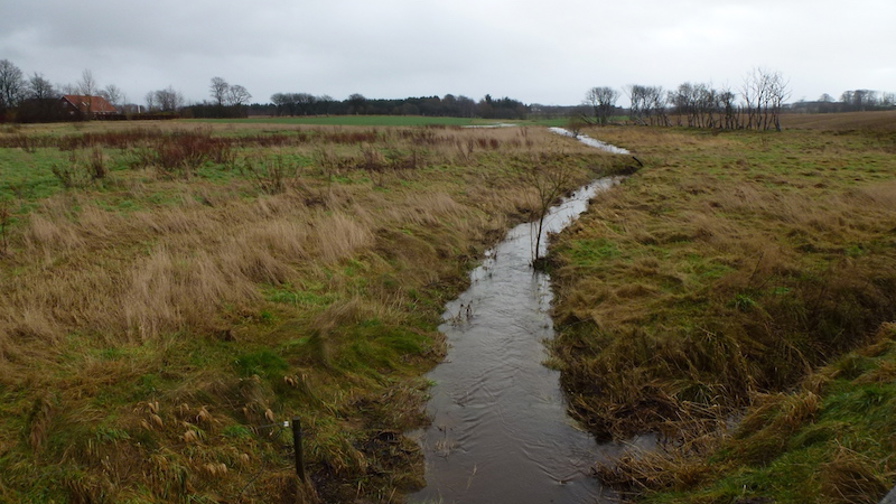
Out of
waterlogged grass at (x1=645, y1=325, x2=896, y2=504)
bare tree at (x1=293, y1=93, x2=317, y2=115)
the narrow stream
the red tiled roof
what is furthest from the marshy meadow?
bare tree at (x1=293, y1=93, x2=317, y2=115)

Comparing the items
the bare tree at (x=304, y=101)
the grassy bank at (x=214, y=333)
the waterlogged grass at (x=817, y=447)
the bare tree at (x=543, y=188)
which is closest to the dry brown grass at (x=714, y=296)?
the bare tree at (x=543, y=188)

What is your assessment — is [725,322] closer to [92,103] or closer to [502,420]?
[502,420]

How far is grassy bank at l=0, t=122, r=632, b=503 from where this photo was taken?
15.4 ft

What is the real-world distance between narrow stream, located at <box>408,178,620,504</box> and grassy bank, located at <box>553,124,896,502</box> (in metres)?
0.38

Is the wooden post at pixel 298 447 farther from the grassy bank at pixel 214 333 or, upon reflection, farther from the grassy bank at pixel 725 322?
the grassy bank at pixel 725 322

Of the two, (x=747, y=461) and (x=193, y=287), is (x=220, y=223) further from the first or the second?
(x=747, y=461)

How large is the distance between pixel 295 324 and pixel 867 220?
13.1 metres

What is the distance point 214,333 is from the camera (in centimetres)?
700

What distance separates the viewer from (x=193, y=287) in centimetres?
791

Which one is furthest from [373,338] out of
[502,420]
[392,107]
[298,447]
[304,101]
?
[392,107]

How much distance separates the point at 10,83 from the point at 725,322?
9220 cm

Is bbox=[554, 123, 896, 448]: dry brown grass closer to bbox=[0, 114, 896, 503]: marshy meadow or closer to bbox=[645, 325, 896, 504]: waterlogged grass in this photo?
bbox=[0, 114, 896, 503]: marshy meadow

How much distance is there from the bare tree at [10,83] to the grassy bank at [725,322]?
85.3 metres

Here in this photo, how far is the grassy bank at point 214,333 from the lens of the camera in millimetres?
4707
